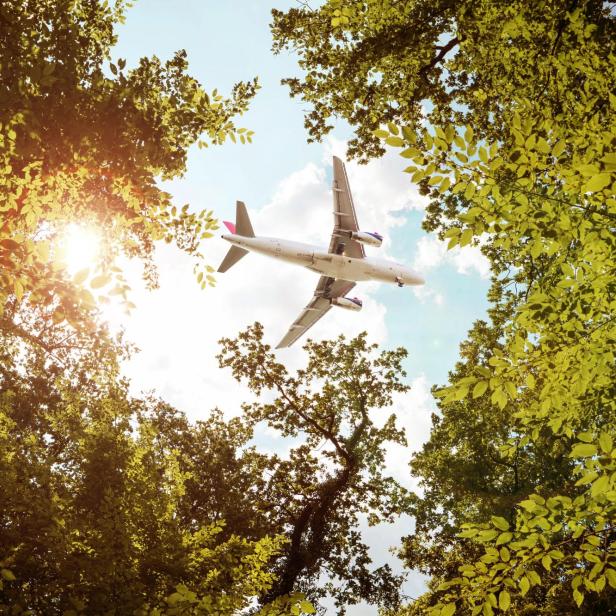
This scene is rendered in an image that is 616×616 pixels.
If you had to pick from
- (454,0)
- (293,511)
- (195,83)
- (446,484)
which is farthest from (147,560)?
(446,484)

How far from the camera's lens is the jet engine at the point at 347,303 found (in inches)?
1326

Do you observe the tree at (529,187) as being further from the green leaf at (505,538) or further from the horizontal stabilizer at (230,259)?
the horizontal stabilizer at (230,259)

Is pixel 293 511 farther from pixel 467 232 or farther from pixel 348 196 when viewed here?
pixel 467 232

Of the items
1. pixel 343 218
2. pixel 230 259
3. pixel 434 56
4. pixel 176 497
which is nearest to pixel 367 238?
pixel 343 218

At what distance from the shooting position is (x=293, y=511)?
2227 centimetres

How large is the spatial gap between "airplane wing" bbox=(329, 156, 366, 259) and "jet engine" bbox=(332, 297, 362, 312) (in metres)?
4.29

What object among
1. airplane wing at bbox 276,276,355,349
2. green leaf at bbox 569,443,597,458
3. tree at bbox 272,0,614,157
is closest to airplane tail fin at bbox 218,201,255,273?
airplane wing at bbox 276,276,355,349

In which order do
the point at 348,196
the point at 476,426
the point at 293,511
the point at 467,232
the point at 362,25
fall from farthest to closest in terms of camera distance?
the point at 348,196
the point at 476,426
the point at 293,511
the point at 362,25
the point at 467,232

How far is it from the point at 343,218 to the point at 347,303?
24.4ft

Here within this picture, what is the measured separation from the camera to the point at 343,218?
2872 cm

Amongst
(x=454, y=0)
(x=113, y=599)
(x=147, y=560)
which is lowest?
(x=113, y=599)

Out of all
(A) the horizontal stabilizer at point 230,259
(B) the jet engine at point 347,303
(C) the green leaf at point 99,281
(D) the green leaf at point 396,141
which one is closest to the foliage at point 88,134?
(C) the green leaf at point 99,281

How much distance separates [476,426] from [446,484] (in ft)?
11.8

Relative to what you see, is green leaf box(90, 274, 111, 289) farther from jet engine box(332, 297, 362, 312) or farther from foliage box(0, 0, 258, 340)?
jet engine box(332, 297, 362, 312)
